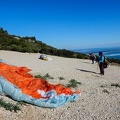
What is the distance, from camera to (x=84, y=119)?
10086mm

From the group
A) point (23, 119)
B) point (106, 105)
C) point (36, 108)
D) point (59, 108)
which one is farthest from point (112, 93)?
point (23, 119)

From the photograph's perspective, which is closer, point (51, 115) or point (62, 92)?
point (51, 115)

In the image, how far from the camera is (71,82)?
1614cm

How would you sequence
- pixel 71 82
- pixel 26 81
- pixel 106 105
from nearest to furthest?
pixel 106 105 → pixel 26 81 → pixel 71 82

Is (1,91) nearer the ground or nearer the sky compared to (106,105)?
nearer the sky

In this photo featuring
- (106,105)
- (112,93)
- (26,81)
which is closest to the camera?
(106,105)

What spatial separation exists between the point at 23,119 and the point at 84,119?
2214 mm

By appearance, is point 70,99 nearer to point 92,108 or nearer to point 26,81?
point 92,108

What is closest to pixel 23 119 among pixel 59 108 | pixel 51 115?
pixel 51 115

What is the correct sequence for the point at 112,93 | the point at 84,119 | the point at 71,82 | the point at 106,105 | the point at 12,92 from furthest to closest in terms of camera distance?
1. the point at 71,82
2. the point at 112,93
3. the point at 106,105
4. the point at 12,92
5. the point at 84,119

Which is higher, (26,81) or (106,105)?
(26,81)

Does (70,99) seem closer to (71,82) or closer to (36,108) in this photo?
(36,108)

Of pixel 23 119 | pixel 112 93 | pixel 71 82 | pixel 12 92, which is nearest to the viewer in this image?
pixel 23 119

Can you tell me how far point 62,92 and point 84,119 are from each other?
2.39m
